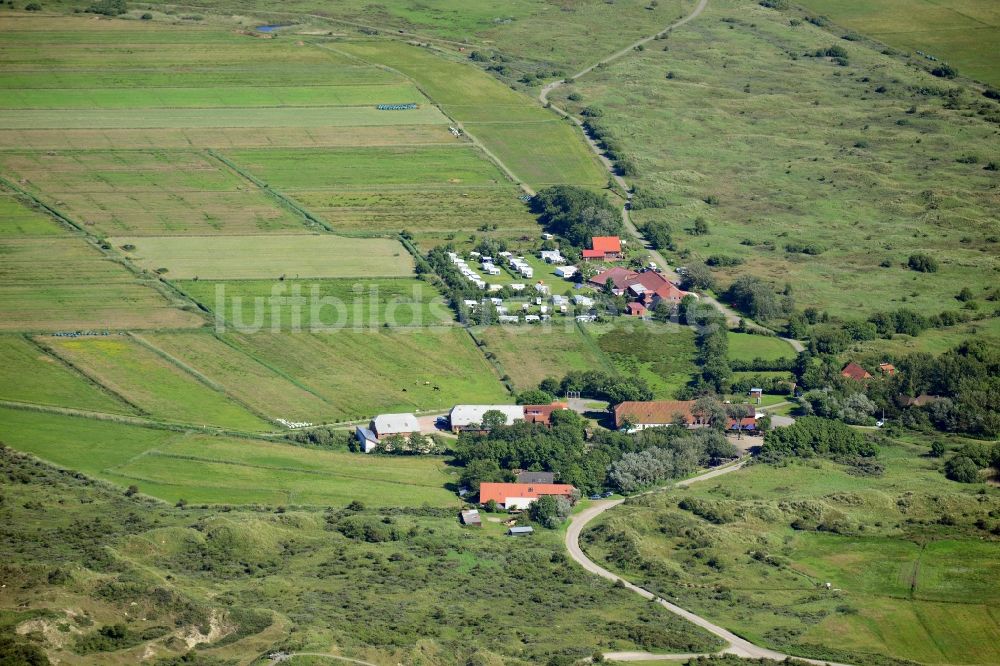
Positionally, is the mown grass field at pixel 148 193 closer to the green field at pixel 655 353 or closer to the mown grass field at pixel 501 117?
the mown grass field at pixel 501 117

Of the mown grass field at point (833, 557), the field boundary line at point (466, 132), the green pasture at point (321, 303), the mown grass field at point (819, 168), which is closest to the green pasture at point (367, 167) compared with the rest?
the field boundary line at point (466, 132)

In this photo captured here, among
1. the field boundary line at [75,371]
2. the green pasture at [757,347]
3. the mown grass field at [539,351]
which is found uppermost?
the green pasture at [757,347]

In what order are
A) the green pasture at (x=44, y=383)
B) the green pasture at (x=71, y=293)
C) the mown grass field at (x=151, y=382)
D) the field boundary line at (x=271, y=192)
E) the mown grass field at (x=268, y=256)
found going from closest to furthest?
the mown grass field at (x=151, y=382) → the green pasture at (x=44, y=383) → the green pasture at (x=71, y=293) → the mown grass field at (x=268, y=256) → the field boundary line at (x=271, y=192)

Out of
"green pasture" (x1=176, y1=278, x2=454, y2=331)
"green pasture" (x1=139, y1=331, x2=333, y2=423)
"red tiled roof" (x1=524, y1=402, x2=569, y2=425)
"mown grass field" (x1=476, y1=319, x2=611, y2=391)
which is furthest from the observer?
"green pasture" (x1=176, y1=278, x2=454, y2=331)

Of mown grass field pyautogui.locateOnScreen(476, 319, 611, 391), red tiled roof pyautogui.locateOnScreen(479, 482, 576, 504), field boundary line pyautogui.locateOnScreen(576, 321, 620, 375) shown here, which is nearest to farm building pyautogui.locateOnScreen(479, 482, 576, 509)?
red tiled roof pyautogui.locateOnScreen(479, 482, 576, 504)

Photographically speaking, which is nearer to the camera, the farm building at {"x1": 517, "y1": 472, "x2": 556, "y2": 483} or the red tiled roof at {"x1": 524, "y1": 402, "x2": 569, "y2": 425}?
the farm building at {"x1": 517, "y1": 472, "x2": 556, "y2": 483}

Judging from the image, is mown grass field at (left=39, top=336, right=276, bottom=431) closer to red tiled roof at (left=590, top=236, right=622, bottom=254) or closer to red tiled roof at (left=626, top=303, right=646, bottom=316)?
red tiled roof at (left=626, top=303, right=646, bottom=316)
